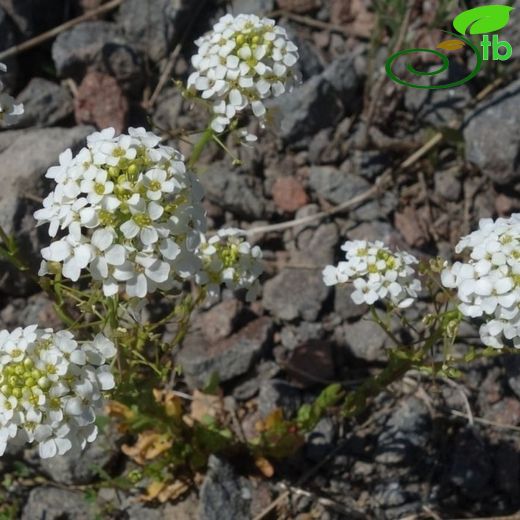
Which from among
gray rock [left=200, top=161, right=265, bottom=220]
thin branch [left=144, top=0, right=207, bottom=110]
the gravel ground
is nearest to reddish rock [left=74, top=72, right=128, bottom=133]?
the gravel ground

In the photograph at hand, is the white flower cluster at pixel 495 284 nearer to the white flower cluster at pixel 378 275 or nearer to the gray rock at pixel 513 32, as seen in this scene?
the white flower cluster at pixel 378 275

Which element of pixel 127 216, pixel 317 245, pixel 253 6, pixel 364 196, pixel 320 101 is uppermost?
pixel 127 216

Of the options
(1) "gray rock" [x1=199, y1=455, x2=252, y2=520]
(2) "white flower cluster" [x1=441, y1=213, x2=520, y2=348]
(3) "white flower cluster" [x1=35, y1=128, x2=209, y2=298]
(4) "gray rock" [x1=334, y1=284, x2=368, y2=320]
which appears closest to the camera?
(3) "white flower cluster" [x1=35, y1=128, x2=209, y2=298]

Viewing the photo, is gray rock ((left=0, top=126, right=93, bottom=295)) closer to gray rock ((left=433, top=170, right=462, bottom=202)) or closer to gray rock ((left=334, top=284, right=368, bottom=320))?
gray rock ((left=334, top=284, right=368, bottom=320))

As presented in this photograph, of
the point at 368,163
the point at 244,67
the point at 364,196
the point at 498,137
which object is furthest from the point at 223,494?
the point at 498,137

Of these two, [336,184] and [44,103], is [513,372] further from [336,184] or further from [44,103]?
[44,103]

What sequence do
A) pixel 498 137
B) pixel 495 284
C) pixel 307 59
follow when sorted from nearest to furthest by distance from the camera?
pixel 495 284 → pixel 498 137 → pixel 307 59
